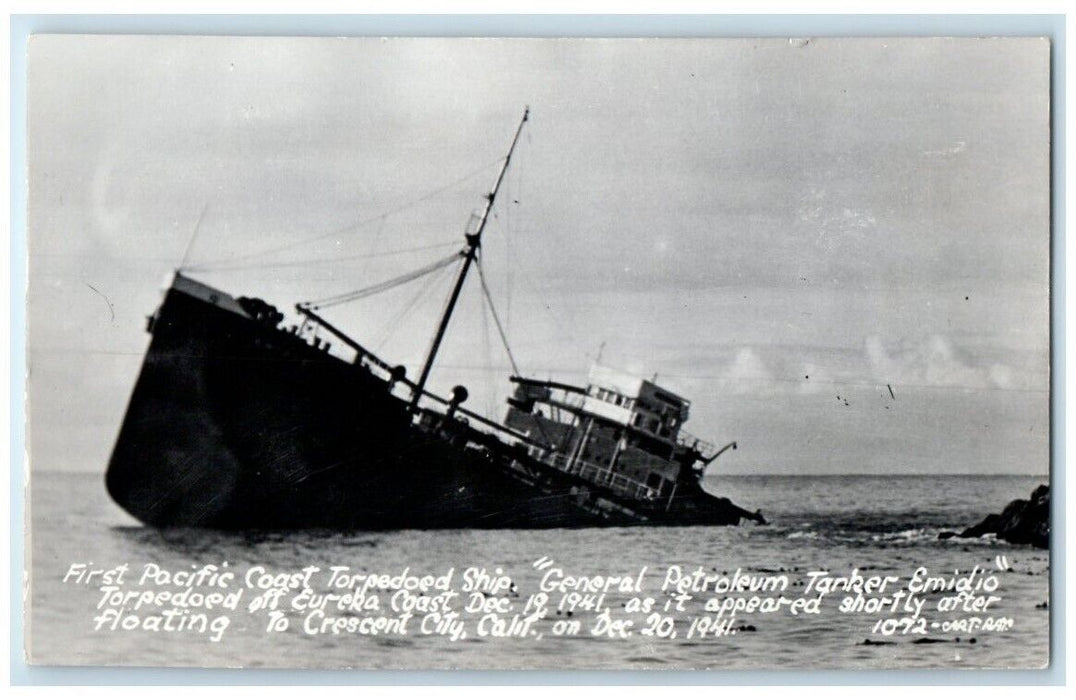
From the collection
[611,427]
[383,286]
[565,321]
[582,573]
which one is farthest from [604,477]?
[383,286]

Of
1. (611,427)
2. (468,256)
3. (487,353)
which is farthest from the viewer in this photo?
(611,427)

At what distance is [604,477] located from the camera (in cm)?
490

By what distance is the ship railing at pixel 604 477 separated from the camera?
4836 millimetres

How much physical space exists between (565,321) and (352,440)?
1.07 m

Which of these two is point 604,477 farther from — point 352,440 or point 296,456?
point 296,456

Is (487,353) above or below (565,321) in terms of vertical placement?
below

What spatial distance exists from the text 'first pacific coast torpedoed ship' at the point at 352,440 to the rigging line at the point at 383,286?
3 cm

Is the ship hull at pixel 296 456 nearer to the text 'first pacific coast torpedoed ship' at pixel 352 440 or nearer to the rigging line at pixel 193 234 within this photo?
the text 'first pacific coast torpedoed ship' at pixel 352 440

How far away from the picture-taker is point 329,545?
4492 mm

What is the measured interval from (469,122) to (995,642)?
9.97ft

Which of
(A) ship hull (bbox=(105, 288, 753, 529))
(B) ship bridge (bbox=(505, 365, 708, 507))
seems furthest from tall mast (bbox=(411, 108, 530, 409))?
(B) ship bridge (bbox=(505, 365, 708, 507))

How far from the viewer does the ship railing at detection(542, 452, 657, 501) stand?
15.9 feet

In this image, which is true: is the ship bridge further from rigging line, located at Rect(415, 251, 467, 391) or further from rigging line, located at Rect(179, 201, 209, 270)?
rigging line, located at Rect(179, 201, 209, 270)

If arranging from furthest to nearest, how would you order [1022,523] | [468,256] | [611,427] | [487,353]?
[611,427], [487,353], [468,256], [1022,523]
